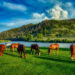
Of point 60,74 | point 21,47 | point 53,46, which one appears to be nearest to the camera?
point 60,74

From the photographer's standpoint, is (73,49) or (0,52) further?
(0,52)

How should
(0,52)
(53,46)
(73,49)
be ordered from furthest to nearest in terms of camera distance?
1. (53,46)
2. (0,52)
3. (73,49)

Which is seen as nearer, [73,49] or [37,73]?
[37,73]

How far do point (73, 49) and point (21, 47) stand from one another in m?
5.83

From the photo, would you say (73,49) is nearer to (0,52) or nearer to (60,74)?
(60,74)

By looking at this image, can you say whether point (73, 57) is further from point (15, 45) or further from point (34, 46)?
point (15, 45)

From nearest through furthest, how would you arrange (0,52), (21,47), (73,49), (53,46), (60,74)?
(60,74), (73,49), (21,47), (0,52), (53,46)

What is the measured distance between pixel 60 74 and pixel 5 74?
334 centimetres

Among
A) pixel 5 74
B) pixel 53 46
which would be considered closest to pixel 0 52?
pixel 53 46

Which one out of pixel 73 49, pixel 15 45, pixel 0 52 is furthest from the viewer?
pixel 15 45

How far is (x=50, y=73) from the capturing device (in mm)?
7016

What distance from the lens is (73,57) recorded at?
1149 centimetres

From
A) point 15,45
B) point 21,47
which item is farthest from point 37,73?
point 15,45

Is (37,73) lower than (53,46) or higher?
lower
